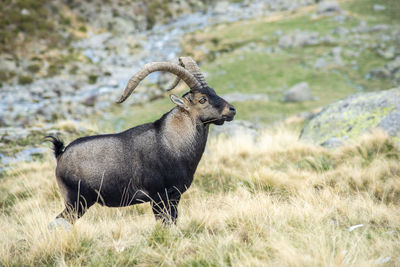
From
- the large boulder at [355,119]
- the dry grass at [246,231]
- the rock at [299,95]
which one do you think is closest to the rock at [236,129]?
the large boulder at [355,119]

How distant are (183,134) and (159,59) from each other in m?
25.1

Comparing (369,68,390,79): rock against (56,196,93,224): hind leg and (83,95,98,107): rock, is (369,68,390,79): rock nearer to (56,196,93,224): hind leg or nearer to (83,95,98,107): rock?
(83,95,98,107): rock

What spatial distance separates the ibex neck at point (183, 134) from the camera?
5.09m

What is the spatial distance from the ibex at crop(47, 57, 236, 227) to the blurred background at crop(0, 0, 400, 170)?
6.08m

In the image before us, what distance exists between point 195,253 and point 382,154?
586 centimetres

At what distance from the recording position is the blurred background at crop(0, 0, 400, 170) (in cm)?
1827

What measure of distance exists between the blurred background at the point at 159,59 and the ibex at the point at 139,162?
19.9ft

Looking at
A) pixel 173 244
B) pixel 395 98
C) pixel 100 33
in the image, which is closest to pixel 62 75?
pixel 100 33

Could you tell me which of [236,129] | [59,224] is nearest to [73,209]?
[59,224]

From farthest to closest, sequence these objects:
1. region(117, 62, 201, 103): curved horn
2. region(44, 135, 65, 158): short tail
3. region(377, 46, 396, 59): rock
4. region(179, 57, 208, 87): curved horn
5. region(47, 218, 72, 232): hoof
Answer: region(377, 46, 396, 59): rock, region(179, 57, 208, 87): curved horn, region(44, 135, 65, 158): short tail, region(117, 62, 201, 103): curved horn, region(47, 218, 72, 232): hoof

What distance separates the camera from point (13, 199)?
713cm

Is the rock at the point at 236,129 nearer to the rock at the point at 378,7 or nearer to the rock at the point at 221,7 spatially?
the rock at the point at 378,7

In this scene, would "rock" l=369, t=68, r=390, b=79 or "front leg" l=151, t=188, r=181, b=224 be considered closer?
"front leg" l=151, t=188, r=181, b=224

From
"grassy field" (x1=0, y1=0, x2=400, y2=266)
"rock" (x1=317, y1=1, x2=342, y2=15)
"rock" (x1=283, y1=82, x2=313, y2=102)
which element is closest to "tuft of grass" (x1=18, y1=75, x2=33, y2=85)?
"grassy field" (x1=0, y1=0, x2=400, y2=266)
